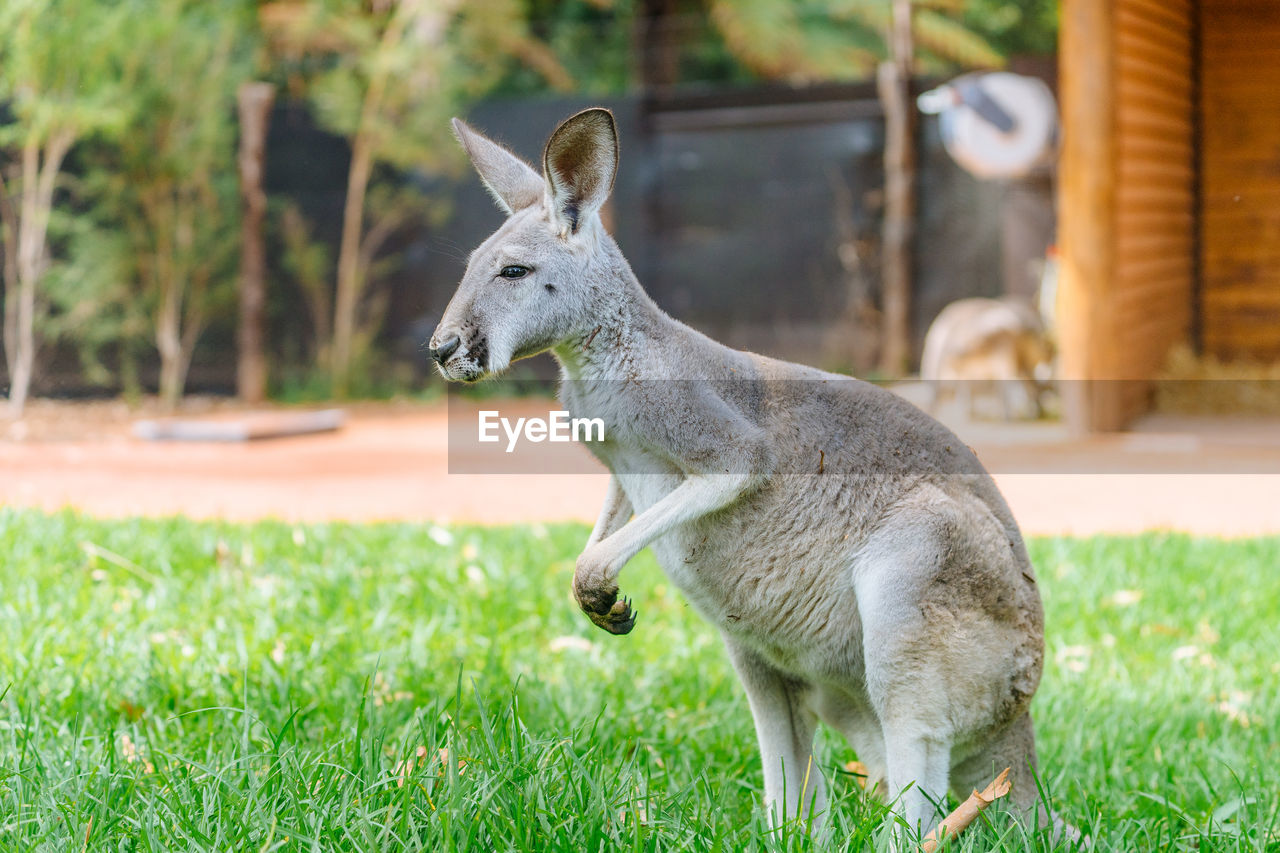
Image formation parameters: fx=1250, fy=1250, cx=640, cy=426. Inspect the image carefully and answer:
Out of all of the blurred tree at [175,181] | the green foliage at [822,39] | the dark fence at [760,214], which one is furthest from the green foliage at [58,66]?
the green foliage at [822,39]

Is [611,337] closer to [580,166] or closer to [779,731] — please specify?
[580,166]

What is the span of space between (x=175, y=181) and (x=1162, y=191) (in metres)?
7.17

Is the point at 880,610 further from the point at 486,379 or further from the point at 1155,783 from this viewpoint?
the point at 1155,783

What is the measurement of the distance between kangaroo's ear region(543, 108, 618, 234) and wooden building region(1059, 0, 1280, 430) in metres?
5.55

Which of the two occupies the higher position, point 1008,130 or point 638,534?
point 1008,130

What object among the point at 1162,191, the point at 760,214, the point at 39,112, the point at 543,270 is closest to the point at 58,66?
the point at 39,112

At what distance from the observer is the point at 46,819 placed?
5.61 ft

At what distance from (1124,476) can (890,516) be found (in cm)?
462

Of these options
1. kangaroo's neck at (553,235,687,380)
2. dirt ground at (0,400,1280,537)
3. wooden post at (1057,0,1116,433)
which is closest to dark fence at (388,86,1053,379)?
dirt ground at (0,400,1280,537)

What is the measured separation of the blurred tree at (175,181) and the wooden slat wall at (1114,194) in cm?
649

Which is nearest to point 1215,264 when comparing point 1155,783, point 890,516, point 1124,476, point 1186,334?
point 1186,334

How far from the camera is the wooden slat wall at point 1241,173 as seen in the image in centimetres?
824

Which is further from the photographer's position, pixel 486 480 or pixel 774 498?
pixel 486 480

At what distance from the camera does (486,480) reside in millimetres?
6426
